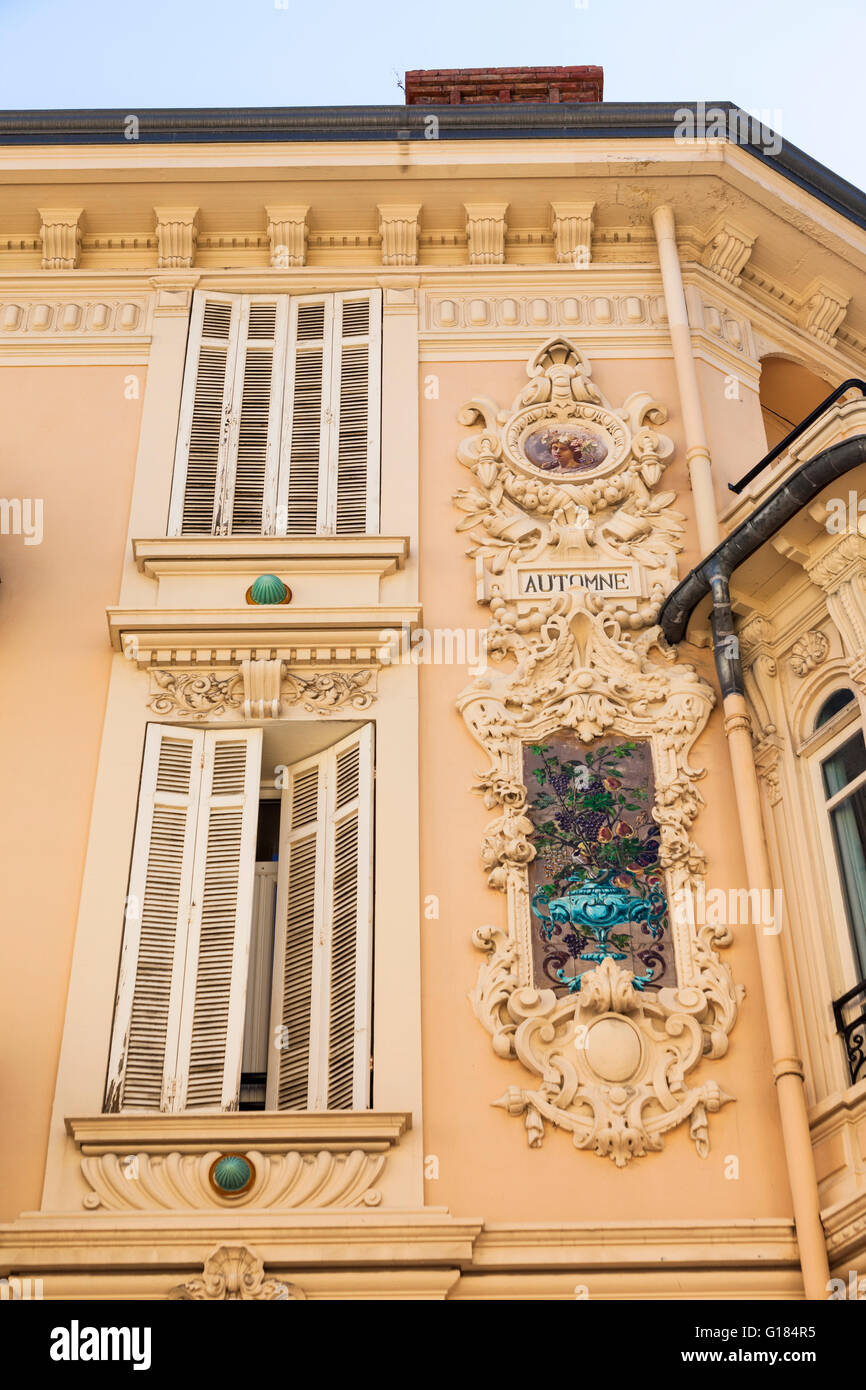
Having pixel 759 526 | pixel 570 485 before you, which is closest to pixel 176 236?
pixel 570 485

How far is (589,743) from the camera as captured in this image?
1096cm

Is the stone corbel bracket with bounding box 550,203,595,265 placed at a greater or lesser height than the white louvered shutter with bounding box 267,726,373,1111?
greater

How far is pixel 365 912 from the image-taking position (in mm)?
10234

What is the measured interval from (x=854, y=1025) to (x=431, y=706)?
3.27 meters

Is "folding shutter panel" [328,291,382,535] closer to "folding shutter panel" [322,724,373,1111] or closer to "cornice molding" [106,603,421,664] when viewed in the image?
"cornice molding" [106,603,421,664]

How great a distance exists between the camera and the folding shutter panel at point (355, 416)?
487 inches

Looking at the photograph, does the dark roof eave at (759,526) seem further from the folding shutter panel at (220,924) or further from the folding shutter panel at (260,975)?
the folding shutter panel at (260,975)

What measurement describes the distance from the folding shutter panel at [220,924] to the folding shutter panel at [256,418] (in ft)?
6.55

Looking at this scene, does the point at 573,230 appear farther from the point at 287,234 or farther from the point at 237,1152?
the point at 237,1152

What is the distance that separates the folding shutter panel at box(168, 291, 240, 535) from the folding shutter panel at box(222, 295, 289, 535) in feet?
0.21

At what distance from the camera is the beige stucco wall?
9.68m

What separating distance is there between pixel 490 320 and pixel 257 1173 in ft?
22.6

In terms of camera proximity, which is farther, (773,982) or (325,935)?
(325,935)

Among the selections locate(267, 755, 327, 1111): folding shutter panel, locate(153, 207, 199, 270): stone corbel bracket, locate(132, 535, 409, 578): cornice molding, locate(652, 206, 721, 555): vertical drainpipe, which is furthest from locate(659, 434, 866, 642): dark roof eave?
locate(153, 207, 199, 270): stone corbel bracket
